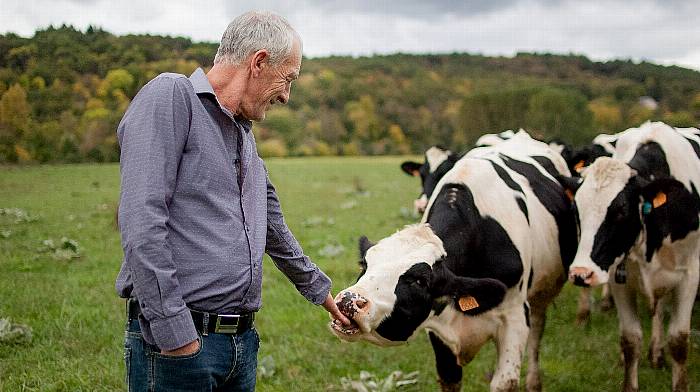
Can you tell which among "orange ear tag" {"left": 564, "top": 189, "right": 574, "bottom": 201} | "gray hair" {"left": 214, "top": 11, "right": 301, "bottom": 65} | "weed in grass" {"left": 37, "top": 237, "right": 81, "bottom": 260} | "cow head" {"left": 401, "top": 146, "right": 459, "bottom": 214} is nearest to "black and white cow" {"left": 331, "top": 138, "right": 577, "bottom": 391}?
"orange ear tag" {"left": 564, "top": 189, "right": 574, "bottom": 201}

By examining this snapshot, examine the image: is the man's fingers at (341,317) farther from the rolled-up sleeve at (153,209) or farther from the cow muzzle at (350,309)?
the rolled-up sleeve at (153,209)

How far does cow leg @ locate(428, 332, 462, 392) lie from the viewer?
4915 millimetres

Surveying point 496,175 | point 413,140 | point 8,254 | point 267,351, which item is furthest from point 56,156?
point 413,140

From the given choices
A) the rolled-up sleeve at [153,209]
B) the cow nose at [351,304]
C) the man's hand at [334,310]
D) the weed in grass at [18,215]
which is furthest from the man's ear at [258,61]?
the weed in grass at [18,215]

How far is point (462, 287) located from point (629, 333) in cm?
279

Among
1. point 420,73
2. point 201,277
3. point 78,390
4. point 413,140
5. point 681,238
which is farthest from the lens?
point 420,73

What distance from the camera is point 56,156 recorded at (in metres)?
10.3

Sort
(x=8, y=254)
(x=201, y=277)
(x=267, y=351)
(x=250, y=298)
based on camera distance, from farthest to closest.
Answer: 1. (x=8, y=254)
2. (x=267, y=351)
3. (x=250, y=298)
4. (x=201, y=277)

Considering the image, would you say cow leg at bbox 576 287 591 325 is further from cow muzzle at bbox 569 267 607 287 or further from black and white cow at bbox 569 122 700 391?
cow muzzle at bbox 569 267 607 287

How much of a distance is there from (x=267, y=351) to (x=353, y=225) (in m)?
8.19

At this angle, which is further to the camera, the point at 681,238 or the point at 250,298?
the point at 681,238

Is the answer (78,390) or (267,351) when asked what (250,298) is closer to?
(78,390)

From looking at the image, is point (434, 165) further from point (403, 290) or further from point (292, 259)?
point (292, 259)

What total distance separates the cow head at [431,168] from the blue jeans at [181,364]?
5.93 metres
